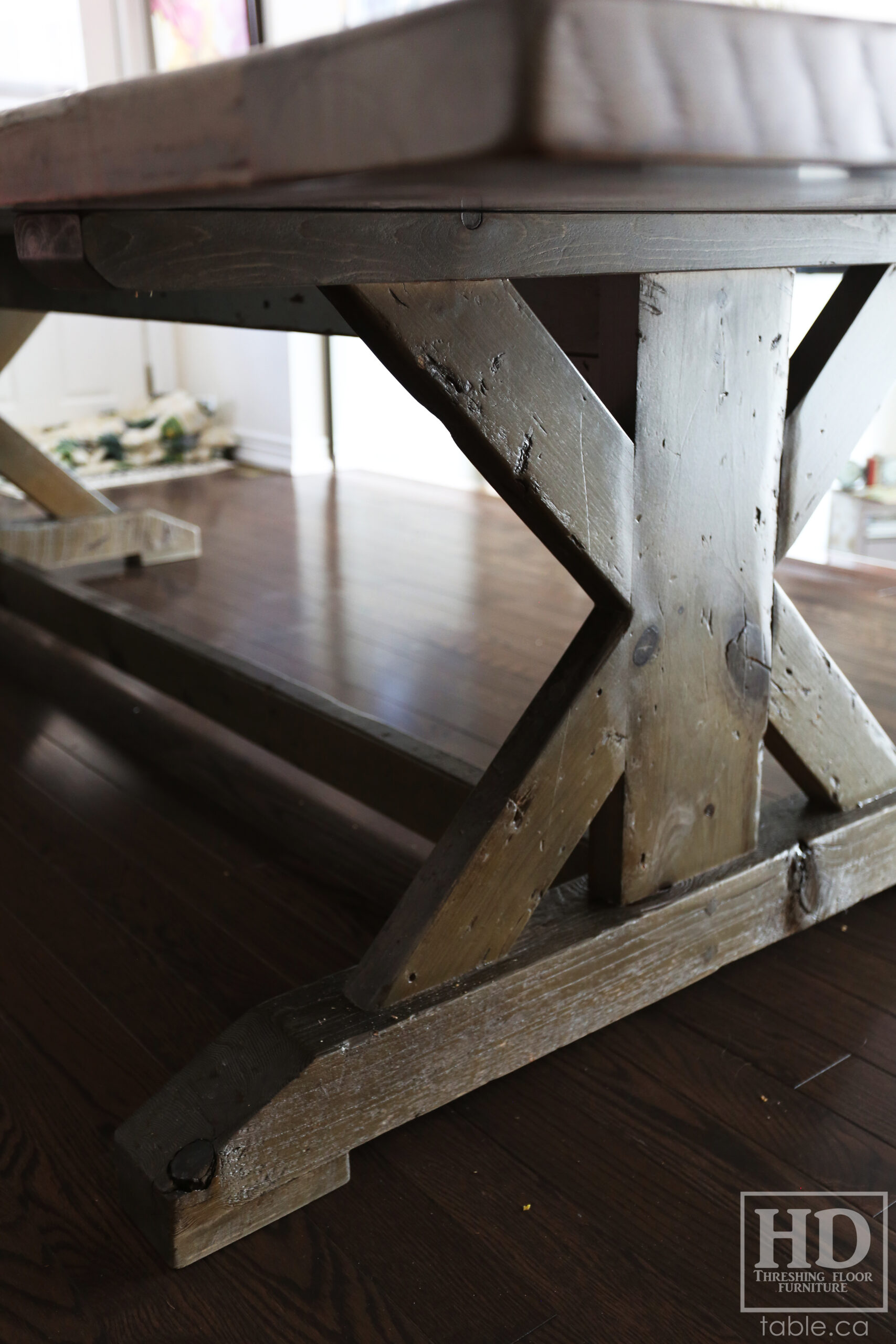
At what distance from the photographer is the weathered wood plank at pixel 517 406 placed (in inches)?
31.9

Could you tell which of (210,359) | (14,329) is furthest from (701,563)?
(210,359)

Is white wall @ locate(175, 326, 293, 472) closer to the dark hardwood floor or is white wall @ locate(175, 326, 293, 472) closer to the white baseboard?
the white baseboard

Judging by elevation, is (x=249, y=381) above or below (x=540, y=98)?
below

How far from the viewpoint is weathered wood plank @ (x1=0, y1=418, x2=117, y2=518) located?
260cm

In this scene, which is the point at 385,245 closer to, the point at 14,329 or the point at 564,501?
the point at 564,501

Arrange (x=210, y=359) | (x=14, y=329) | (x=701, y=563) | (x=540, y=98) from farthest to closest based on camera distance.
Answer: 1. (x=210, y=359)
2. (x=14, y=329)
3. (x=701, y=563)
4. (x=540, y=98)

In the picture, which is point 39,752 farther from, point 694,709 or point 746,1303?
point 746,1303

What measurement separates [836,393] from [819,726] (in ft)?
1.09

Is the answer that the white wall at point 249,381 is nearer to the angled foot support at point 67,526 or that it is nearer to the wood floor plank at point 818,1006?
the angled foot support at point 67,526

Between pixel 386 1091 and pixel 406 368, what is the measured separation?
0.55 meters

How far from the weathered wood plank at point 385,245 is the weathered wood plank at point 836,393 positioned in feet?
0.64

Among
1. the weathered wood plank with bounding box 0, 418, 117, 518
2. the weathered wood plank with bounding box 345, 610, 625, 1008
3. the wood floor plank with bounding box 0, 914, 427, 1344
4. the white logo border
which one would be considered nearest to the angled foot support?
the weathered wood plank with bounding box 0, 418, 117, 518

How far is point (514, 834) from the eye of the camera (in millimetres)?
946

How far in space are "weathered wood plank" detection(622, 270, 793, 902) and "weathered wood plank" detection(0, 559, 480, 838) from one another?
0.78 ft
